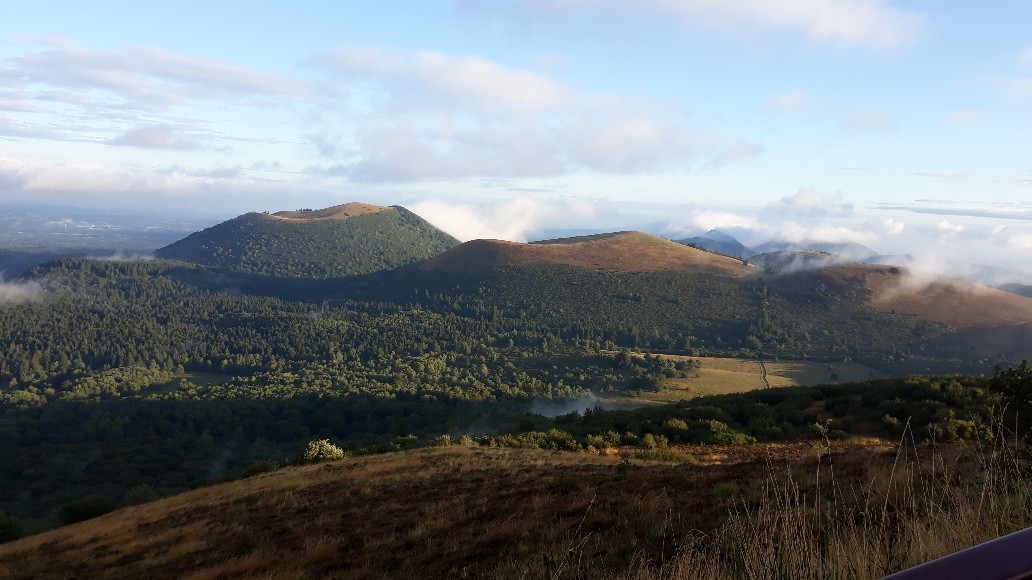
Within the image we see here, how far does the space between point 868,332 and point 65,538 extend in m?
111

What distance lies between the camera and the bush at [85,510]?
29.3 metres

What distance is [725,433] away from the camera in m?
24.0

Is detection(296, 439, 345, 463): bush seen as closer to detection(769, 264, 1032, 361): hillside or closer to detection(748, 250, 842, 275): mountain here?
detection(769, 264, 1032, 361): hillside

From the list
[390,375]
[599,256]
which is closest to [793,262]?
[599,256]

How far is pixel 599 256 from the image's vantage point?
145 metres

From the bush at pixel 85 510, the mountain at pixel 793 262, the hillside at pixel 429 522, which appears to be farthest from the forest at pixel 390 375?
the mountain at pixel 793 262

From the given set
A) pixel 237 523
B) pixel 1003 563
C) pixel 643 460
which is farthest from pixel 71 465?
pixel 1003 563

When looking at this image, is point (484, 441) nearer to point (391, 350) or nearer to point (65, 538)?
point (65, 538)

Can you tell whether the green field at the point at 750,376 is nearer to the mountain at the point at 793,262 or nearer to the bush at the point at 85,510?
the mountain at the point at 793,262

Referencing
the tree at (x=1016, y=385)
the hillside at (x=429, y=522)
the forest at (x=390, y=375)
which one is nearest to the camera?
the hillside at (x=429, y=522)

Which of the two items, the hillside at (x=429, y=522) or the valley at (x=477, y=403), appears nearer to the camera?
the hillside at (x=429, y=522)

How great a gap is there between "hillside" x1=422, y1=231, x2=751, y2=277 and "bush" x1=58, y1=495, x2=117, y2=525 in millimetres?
117448

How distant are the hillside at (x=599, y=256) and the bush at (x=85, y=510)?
117m

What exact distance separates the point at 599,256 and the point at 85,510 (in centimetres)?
12575
